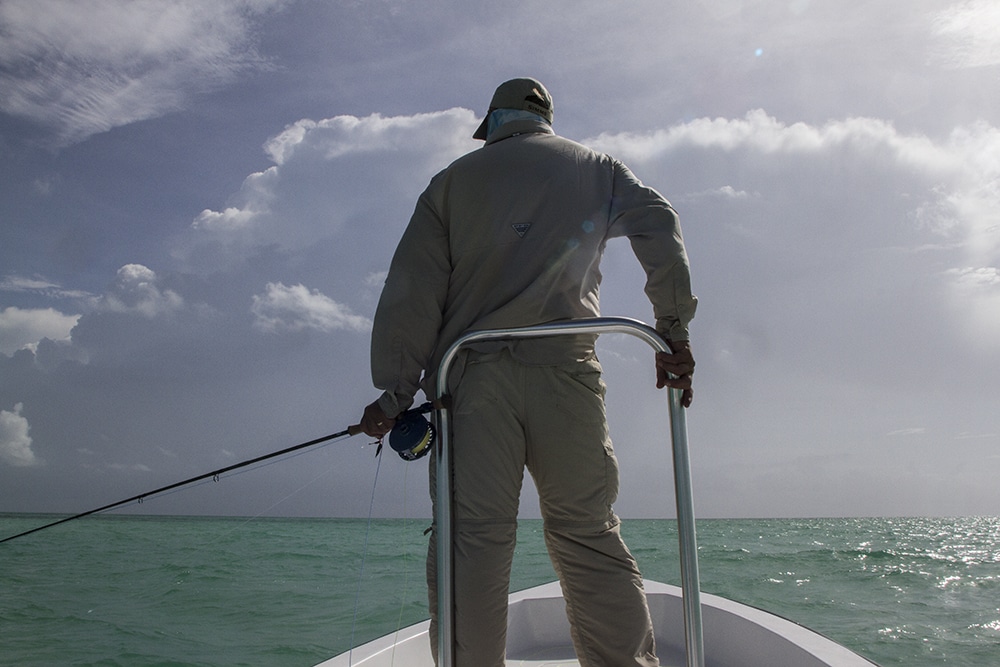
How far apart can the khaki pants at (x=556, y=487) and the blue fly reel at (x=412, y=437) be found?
6 cm

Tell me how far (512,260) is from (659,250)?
352mm

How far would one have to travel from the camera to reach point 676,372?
52.7 inches

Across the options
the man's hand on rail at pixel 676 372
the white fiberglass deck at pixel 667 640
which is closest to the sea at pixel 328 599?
the white fiberglass deck at pixel 667 640

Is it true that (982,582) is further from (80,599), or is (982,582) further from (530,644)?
(80,599)

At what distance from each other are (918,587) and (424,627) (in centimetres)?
951

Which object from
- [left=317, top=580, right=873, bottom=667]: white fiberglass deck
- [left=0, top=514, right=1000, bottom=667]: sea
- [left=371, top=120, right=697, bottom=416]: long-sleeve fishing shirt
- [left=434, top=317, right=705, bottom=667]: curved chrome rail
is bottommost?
[left=0, top=514, right=1000, bottom=667]: sea

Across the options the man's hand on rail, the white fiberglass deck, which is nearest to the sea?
the white fiberglass deck

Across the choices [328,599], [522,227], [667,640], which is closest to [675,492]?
[522,227]

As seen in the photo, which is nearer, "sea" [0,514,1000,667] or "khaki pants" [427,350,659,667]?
"khaki pants" [427,350,659,667]

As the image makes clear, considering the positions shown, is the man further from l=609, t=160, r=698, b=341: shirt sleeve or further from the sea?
the sea

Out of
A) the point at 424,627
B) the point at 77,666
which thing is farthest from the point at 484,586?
the point at 77,666

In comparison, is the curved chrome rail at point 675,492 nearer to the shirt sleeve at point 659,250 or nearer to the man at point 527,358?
the man at point 527,358

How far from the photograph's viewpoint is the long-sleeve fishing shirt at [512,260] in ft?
4.85

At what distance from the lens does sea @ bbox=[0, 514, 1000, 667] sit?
227 inches
